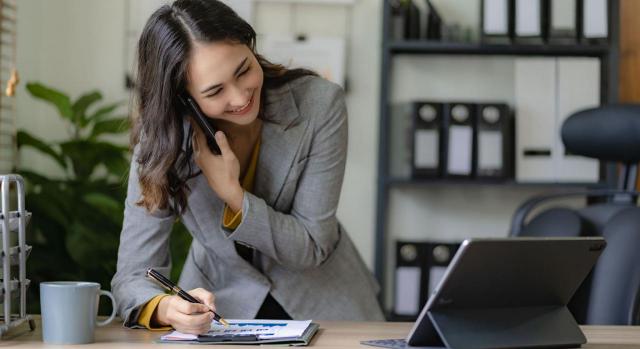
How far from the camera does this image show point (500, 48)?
354 cm

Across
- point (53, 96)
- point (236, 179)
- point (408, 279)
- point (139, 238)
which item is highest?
point (53, 96)

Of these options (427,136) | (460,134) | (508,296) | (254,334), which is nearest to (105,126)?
(427,136)

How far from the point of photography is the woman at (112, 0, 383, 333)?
1709mm

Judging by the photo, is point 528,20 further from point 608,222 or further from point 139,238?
point 139,238

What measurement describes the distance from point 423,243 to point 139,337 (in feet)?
7.10

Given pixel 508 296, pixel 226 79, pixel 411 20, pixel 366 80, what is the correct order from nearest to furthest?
pixel 508 296 → pixel 226 79 → pixel 411 20 → pixel 366 80

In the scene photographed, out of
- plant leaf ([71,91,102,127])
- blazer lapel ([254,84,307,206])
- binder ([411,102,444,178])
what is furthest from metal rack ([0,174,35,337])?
binder ([411,102,444,178])

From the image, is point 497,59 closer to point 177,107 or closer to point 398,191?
point 398,191

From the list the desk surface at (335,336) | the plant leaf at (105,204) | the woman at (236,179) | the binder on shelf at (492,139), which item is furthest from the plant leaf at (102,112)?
the desk surface at (335,336)

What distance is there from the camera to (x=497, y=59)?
3.76 metres

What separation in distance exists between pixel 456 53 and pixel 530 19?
31 centimetres

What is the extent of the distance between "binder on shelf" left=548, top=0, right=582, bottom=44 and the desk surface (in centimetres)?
206

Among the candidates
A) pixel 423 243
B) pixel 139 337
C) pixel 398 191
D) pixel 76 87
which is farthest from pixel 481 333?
pixel 76 87

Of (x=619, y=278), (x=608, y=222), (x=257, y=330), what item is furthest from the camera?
(x=608, y=222)
